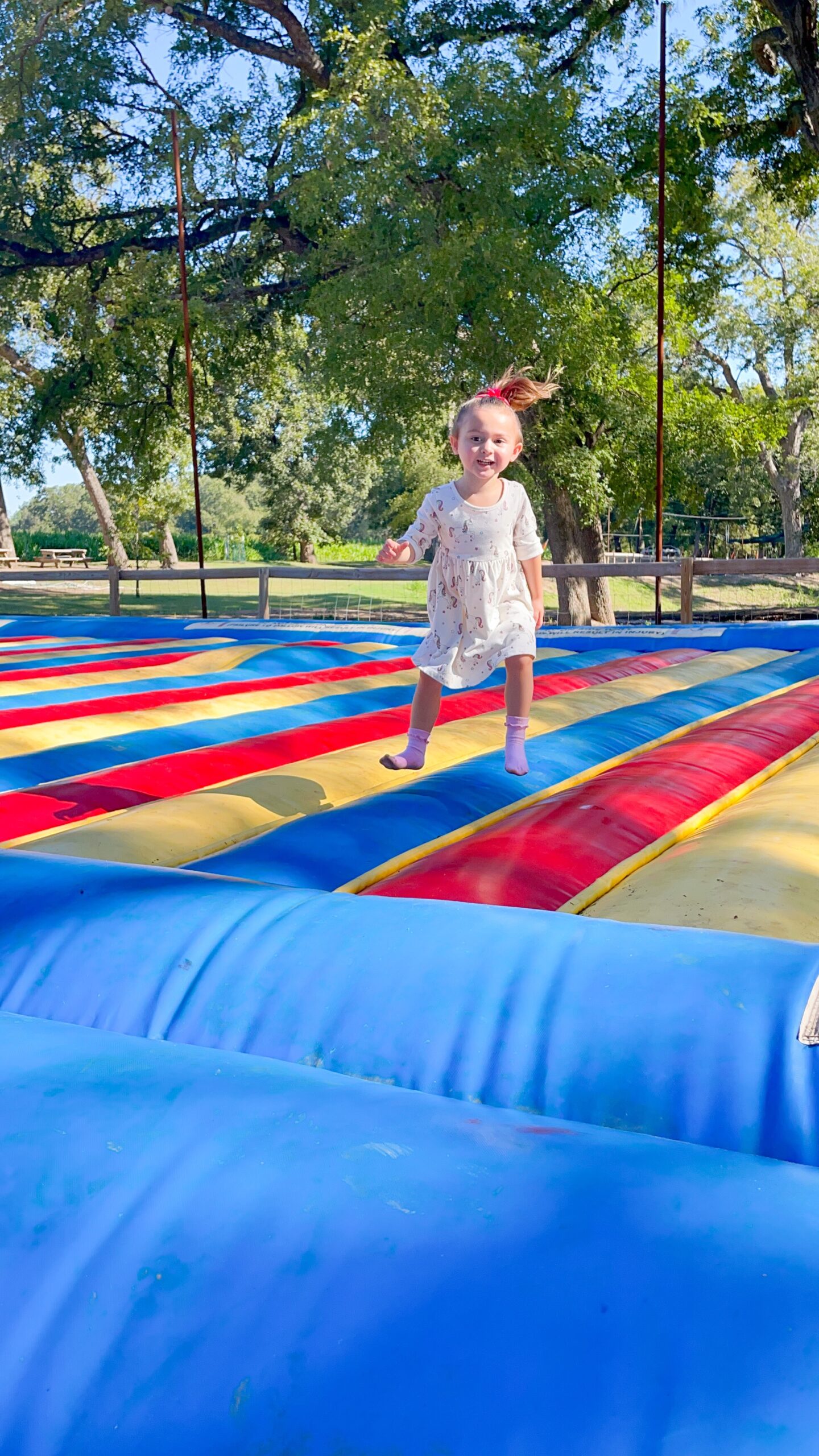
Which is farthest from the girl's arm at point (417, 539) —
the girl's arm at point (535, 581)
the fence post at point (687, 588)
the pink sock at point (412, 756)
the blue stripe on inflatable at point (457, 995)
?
the fence post at point (687, 588)

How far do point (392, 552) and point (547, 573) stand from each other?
20.7 ft

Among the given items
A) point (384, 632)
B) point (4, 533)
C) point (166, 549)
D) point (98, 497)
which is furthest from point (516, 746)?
point (166, 549)

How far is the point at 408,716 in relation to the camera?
4090 mm

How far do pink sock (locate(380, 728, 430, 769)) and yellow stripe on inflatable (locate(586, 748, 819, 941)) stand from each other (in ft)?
2.87

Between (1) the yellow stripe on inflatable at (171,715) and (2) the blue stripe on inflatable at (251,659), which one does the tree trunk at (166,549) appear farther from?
(1) the yellow stripe on inflatable at (171,715)

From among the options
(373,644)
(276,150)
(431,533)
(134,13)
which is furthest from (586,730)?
(134,13)

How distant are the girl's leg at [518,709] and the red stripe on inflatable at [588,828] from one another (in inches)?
8.9

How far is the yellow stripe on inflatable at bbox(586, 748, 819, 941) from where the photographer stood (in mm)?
1854

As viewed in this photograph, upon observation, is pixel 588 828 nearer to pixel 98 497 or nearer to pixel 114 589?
pixel 114 589

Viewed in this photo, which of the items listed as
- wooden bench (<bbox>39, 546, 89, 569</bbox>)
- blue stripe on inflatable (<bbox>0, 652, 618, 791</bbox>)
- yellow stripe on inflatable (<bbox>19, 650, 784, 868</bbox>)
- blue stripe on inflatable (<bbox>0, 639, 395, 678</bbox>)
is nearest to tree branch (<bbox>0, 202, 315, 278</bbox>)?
blue stripe on inflatable (<bbox>0, 639, 395, 678</bbox>)

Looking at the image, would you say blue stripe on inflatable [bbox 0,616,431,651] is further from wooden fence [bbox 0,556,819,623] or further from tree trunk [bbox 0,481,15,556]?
tree trunk [bbox 0,481,15,556]

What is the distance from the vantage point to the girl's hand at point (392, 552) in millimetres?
2830

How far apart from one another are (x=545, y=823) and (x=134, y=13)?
15212 mm

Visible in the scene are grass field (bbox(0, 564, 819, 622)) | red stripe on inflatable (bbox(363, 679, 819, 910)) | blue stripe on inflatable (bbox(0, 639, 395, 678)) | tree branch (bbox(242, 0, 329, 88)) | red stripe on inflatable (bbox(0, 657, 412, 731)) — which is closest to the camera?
red stripe on inflatable (bbox(363, 679, 819, 910))
